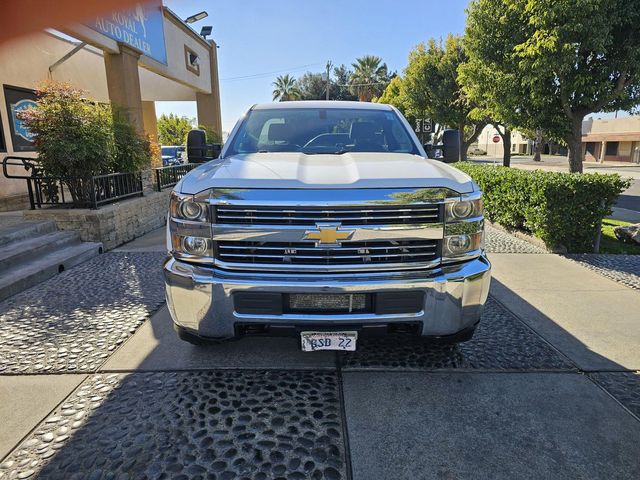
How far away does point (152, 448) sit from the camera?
2.38 metres

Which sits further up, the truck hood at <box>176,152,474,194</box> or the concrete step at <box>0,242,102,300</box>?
the truck hood at <box>176,152,474,194</box>

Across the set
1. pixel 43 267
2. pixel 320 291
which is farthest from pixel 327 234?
pixel 43 267

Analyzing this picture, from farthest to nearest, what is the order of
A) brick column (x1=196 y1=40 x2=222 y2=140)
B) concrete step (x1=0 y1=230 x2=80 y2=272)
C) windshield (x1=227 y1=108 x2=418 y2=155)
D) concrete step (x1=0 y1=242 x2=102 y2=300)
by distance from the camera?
1. brick column (x1=196 y1=40 x2=222 y2=140)
2. concrete step (x1=0 y1=230 x2=80 y2=272)
3. concrete step (x1=0 y1=242 x2=102 y2=300)
4. windshield (x1=227 y1=108 x2=418 y2=155)

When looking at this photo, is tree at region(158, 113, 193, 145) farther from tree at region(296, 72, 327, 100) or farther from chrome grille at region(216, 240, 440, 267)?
chrome grille at region(216, 240, 440, 267)

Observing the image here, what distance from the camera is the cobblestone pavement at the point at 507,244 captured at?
22.7 feet

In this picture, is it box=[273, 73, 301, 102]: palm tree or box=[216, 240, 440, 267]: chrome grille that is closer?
box=[216, 240, 440, 267]: chrome grille

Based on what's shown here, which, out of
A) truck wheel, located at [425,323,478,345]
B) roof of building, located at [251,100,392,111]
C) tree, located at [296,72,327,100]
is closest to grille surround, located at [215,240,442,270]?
truck wheel, located at [425,323,478,345]

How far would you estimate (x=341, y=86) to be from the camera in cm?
5947

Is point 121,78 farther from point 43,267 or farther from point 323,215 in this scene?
point 323,215

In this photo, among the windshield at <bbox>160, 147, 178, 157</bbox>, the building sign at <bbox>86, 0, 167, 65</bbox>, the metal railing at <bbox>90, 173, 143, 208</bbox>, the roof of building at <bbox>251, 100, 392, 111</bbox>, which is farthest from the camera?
the windshield at <bbox>160, 147, 178, 157</bbox>

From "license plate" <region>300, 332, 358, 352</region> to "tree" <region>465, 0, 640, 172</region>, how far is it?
7.39m

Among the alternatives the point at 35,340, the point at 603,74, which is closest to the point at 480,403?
the point at 35,340

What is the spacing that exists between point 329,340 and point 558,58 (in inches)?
306

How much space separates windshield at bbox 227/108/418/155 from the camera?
13.0 feet
